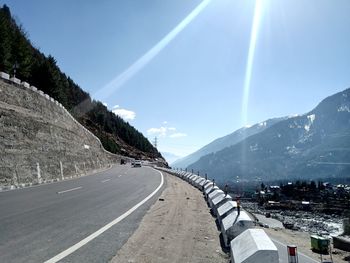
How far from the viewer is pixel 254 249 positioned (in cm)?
538

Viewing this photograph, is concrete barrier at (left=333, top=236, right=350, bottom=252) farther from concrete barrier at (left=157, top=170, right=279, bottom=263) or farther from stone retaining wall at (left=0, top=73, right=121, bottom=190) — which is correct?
stone retaining wall at (left=0, top=73, right=121, bottom=190)

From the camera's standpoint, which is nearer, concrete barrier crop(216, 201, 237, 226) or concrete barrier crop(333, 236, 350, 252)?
concrete barrier crop(216, 201, 237, 226)

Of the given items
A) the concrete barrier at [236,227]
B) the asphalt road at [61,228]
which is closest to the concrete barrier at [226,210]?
the concrete barrier at [236,227]

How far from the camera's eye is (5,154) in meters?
22.6

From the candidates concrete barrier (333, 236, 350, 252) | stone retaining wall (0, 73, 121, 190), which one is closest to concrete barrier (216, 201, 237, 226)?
concrete barrier (333, 236, 350, 252)

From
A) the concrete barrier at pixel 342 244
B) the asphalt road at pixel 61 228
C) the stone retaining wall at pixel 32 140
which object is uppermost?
the stone retaining wall at pixel 32 140

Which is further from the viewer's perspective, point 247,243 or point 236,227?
point 236,227

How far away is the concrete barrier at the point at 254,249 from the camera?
16.8 ft

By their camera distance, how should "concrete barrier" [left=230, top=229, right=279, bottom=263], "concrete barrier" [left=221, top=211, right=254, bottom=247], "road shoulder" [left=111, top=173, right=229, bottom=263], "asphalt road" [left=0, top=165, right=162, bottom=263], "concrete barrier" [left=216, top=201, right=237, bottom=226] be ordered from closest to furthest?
"concrete barrier" [left=230, top=229, right=279, bottom=263] < "asphalt road" [left=0, top=165, right=162, bottom=263] < "road shoulder" [left=111, top=173, right=229, bottom=263] < "concrete barrier" [left=221, top=211, right=254, bottom=247] < "concrete barrier" [left=216, top=201, right=237, bottom=226]

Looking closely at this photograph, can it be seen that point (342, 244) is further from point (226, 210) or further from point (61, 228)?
point (61, 228)

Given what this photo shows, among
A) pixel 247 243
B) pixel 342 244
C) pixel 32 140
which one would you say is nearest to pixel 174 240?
pixel 247 243

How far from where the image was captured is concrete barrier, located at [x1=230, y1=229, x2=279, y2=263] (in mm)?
→ 5109

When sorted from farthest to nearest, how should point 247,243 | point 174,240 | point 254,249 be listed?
point 174,240
point 247,243
point 254,249

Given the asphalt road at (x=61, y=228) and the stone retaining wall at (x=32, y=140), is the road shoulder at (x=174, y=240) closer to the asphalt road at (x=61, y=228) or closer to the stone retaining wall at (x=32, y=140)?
the asphalt road at (x=61, y=228)
